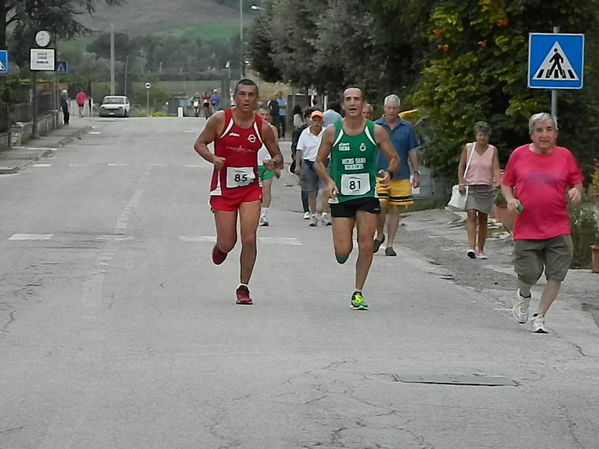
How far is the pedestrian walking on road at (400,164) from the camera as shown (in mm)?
16672

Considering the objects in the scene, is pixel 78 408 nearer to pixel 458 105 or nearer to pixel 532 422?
pixel 532 422

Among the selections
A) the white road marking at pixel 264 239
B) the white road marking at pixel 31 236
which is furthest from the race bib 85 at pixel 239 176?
the white road marking at pixel 31 236

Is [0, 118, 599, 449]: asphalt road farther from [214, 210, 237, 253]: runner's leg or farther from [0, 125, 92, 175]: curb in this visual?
[0, 125, 92, 175]: curb

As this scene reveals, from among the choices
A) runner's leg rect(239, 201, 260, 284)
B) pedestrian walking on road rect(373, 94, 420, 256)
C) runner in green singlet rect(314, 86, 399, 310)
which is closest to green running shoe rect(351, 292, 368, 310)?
runner in green singlet rect(314, 86, 399, 310)

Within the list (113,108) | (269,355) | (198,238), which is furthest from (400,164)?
(113,108)

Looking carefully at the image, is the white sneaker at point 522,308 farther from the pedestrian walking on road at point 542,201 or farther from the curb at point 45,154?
the curb at point 45,154

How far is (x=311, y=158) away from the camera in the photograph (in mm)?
21078

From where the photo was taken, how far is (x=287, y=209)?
25797 mm

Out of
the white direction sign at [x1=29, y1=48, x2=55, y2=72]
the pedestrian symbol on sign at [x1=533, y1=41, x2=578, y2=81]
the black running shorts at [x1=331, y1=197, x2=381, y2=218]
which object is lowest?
the black running shorts at [x1=331, y1=197, x2=381, y2=218]

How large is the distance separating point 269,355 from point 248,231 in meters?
2.79

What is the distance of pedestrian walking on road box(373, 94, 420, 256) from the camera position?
16672 mm

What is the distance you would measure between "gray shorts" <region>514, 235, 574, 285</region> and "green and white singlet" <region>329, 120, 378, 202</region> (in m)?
1.49

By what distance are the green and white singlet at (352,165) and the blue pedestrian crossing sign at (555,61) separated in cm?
597

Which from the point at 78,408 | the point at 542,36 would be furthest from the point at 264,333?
the point at 542,36
